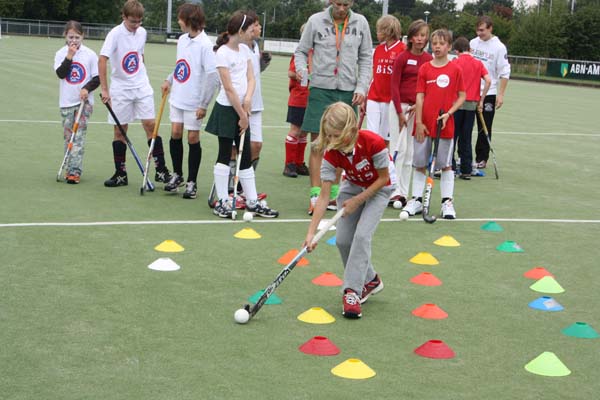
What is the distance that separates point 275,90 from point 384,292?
Answer: 19754 millimetres

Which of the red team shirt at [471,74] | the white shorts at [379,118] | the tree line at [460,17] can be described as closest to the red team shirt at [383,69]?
the white shorts at [379,118]

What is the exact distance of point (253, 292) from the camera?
628cm

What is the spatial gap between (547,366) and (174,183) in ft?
18.8

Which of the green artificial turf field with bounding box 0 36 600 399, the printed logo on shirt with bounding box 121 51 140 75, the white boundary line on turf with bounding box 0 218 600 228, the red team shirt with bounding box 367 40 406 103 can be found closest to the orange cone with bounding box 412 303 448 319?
the green artificial turf field with bounding box 0 36 600 399

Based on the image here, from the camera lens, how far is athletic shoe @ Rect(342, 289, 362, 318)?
5793 mm

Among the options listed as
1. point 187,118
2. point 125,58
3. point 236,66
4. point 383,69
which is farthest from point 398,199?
point 125,58

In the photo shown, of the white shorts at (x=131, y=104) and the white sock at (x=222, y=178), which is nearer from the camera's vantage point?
the white sock at (x=222, y=178)

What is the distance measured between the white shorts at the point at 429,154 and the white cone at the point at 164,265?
3414 millimetres

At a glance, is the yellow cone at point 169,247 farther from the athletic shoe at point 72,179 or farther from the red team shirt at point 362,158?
the athletic shoe at point 72,179

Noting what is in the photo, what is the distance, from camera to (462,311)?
239 inches

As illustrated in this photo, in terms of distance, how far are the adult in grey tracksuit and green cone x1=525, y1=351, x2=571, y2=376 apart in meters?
4.54

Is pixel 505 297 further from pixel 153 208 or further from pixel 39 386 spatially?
pixel 153 208

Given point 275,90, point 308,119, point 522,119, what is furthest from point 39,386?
point 275,90

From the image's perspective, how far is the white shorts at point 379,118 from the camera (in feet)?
33.5
